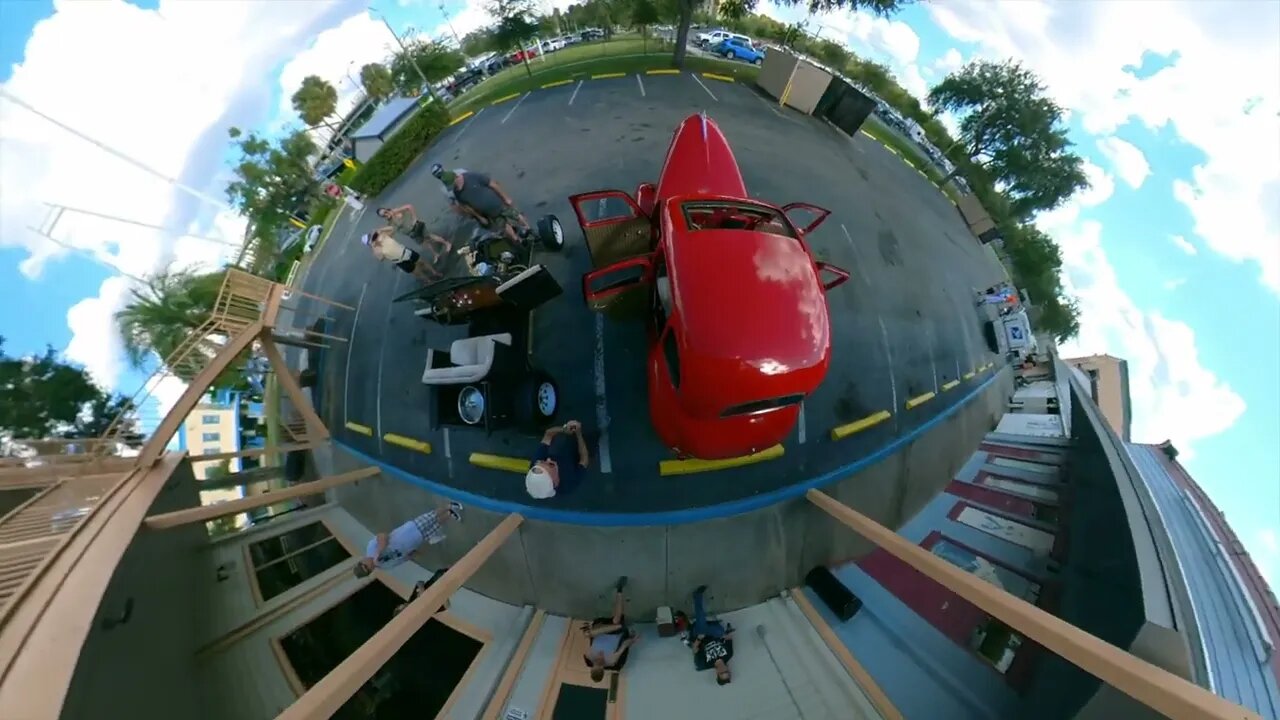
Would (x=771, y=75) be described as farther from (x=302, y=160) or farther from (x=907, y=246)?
(x=302, y=160)

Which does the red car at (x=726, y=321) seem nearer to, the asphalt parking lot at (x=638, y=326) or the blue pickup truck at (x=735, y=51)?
the asphalt parking lot at (x=638, y=326)

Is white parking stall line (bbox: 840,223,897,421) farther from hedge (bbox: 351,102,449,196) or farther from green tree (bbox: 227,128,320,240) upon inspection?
green tree (bbox: 227,128,320,240)

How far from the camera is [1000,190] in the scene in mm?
6762

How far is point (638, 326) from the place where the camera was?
435 cm

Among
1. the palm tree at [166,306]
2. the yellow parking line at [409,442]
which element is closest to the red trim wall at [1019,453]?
the yellow parking line at [409,442]

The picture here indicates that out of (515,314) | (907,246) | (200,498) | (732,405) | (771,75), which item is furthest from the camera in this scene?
(771,75)

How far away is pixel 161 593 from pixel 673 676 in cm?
448

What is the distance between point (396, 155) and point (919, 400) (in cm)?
750

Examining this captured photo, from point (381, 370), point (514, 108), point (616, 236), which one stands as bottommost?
point (381, 370)

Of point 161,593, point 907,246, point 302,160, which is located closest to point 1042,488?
point 907,246

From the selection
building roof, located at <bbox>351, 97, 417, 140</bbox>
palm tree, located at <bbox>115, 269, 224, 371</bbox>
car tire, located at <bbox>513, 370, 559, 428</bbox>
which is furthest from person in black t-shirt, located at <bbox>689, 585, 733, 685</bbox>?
building roof, located at <bbox>351, 97, 417, 140</bbox>

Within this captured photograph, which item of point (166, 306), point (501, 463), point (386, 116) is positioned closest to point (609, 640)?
point (501, 463)

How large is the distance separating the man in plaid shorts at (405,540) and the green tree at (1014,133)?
8.53 m

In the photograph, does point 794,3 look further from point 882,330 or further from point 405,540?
point 405,540
